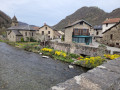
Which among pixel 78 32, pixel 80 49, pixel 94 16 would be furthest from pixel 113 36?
pixel 94 16

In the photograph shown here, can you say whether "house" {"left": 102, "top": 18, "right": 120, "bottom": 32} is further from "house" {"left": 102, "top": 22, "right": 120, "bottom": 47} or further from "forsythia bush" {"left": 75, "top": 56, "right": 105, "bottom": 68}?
"forsythia bush" {"left": 75, "top": 56, "right": 105, "bottom": 68}

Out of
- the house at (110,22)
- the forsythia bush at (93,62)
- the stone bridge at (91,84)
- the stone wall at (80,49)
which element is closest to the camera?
the stone bridge at (91,84)

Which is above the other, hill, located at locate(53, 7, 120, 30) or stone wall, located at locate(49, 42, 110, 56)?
hill, located at locate(53, 7, 120, 30)

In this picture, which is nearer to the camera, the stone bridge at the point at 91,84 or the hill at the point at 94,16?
the stone bridge at the point at 91,84

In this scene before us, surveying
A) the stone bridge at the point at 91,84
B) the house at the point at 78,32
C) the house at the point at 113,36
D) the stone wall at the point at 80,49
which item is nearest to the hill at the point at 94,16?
the house at the point at 78,32

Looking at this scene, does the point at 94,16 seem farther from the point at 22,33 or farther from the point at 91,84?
the point at 91,84

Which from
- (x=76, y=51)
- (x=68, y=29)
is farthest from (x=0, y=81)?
(x=68, y=29)

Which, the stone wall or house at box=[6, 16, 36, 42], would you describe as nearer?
the stone wall

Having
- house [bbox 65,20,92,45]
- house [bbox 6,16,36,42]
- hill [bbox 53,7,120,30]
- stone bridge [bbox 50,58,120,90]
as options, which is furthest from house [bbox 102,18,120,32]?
hill [bbox 53,7,120,30]

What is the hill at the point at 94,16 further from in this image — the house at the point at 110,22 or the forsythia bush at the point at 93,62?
the forsythia bush at the point at 93,62

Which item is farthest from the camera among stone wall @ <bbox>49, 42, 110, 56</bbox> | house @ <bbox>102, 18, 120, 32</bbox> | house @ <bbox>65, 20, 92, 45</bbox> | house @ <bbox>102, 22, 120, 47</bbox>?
house @ <bbox>102, 18, 120, 32</bbox>

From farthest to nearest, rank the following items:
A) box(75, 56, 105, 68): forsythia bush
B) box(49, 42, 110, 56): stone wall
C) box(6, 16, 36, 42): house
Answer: box(6, 16, 36, 42): house → box(49, 42, 110, 56): stone wall → box(75, 56, 105, 68): forsythia bush

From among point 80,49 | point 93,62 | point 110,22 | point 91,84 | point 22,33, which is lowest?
point 93,62

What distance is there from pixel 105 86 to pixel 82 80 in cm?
53
